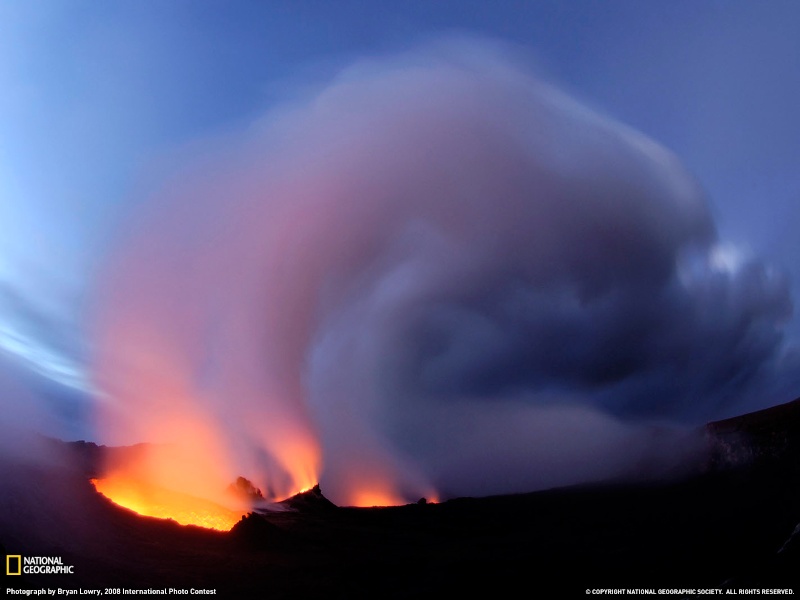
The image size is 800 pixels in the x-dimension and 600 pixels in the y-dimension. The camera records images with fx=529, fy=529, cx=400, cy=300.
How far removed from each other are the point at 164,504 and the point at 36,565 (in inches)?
533

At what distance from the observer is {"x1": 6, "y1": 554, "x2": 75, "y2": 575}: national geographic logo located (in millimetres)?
22688

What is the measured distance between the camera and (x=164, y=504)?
122 ft

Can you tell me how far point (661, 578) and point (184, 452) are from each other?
47684 mm

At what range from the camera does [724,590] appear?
82.5 feet

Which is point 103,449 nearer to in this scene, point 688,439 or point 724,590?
point 724,590

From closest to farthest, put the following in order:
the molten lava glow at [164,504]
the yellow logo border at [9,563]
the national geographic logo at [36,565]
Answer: the yellow logo border at [9,563] < the national geographic logo at [36,565] < the molten lava glow at [164,504]

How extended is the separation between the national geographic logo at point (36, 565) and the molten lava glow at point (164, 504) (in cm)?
1006

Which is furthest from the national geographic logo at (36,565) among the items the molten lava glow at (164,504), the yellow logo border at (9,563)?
the molten lava glow at (164,504)

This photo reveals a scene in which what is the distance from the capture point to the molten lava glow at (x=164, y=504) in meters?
35.7

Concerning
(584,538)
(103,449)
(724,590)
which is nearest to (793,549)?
(724,590)

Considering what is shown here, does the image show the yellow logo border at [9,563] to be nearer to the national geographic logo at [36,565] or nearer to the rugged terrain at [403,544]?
the national geographic logo at [36,565]

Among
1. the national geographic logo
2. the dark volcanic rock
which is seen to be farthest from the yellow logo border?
the dark volcanic rock

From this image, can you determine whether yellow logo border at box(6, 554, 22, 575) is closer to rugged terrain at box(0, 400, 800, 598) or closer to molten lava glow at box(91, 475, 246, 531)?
rugged terrain at box(0, 400, 800, 598)

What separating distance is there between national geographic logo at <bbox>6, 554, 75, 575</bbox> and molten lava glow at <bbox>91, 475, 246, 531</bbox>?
10.1 metres
